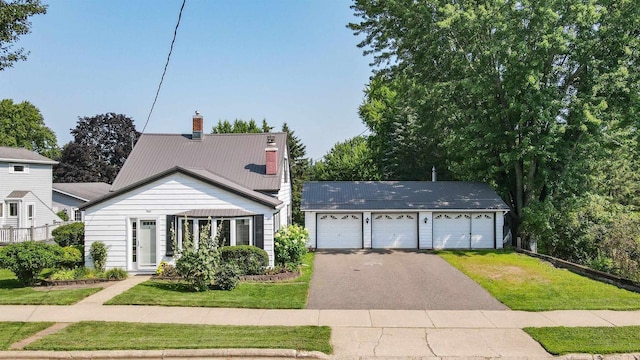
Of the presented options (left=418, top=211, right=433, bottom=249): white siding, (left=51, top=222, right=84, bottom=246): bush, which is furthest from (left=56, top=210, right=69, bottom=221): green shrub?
(left=418, top=211, right=433, bottom=249): white siding

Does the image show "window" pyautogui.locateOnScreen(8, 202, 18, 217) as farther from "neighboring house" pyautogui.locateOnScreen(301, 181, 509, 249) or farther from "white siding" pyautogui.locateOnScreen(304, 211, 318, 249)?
"white siding" pyautogui.locateOnScreen(304, 211, 318, 249)

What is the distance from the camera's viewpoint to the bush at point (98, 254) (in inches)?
629

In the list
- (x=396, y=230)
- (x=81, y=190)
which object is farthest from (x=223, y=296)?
(x=81, y=190)

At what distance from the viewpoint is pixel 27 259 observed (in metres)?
13.5

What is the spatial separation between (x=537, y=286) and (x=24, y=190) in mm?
32953

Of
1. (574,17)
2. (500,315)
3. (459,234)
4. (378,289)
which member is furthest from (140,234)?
(574,17)

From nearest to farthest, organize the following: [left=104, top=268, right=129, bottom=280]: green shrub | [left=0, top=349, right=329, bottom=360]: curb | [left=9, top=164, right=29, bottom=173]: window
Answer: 1. [left=0, top=349, right=329, bottom=360]: curb
2. [left=104, top=268, right=129, bottom=280]: green shrub
3. [left=9, top=164, right=29, bottom=173]: window

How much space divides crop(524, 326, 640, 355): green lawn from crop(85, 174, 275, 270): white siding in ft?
31.9

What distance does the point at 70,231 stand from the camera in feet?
70.9

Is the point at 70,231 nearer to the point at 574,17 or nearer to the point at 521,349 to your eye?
the point at 521,349

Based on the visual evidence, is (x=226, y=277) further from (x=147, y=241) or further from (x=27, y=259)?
(x=27, y=259)

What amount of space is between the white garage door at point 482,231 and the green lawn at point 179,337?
50.9 feet

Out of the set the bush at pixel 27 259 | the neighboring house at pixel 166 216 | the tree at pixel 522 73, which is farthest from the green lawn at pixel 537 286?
the bush at pixel 27 259

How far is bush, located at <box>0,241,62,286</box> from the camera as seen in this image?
13.4 metres
